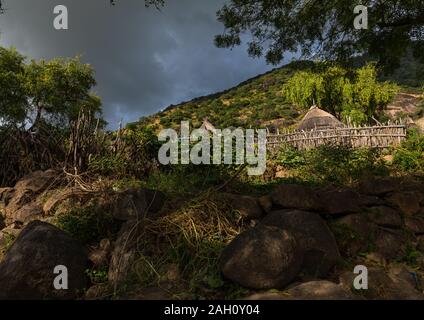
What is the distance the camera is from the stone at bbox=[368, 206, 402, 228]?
5.92 metres

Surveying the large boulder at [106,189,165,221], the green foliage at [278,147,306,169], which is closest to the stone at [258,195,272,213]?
the large boulder at [106,189,165,221]

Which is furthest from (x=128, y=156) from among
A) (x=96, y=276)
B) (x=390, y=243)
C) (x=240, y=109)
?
(x=240, y=109)

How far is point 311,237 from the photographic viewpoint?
16.0 feet

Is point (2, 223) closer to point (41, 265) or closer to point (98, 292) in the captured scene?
point (41, 265)

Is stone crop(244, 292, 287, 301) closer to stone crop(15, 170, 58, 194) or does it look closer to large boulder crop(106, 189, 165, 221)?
large boulder crop(106, 189, 165, 221)

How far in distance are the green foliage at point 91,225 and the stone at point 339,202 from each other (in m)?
2.99

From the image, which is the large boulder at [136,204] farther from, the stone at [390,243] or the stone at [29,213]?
the stone at [390,243]

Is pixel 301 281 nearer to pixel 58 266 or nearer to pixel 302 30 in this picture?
pixel 58 266

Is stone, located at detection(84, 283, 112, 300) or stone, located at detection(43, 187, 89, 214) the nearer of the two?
stone, located at detection(84, 283, 112, 300)

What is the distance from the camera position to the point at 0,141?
8.72 m

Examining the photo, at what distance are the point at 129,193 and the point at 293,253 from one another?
8.23 ft

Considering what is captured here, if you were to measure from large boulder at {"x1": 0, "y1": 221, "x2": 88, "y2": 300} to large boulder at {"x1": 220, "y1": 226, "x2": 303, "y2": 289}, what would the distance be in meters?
1.75
